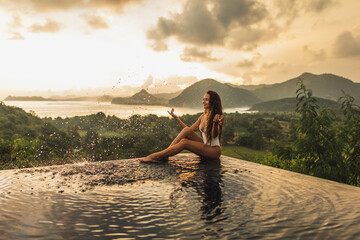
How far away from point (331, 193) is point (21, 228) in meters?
3.82

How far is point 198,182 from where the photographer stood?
361 cm

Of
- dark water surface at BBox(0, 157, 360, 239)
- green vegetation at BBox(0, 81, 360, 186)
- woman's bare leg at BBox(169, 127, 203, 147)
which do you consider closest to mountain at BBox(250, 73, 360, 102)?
green vegetation at BBox(0, 81, 360, 186)

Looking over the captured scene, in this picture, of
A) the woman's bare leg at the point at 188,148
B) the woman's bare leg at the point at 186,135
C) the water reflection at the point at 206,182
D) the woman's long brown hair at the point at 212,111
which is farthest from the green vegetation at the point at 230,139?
the woman's bare leg at the point at 186,135

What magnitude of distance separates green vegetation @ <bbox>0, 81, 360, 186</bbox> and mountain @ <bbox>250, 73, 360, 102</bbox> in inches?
2569

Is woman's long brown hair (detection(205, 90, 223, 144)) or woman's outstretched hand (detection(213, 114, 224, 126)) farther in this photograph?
woman's long brown hair (detection(205, 90, 223, 144))

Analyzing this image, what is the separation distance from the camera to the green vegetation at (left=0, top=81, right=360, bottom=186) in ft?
17.7

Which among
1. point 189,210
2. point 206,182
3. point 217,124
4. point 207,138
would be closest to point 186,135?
point 207,138

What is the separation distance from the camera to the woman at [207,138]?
497 centimetres

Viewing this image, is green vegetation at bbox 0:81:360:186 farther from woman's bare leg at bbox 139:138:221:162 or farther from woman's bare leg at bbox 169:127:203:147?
woman's bare leg at bbox 169:127:203:147

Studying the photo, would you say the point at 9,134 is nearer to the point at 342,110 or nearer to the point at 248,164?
the point at 248,164

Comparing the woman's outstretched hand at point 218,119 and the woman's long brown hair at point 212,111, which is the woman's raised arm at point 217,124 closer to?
the woman's outstretched hand at point 218,119

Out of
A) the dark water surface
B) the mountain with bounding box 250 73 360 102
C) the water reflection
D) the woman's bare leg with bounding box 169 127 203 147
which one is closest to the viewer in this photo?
the dark water surface

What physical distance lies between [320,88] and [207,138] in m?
111

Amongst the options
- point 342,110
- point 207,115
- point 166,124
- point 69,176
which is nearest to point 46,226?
point 69,176
